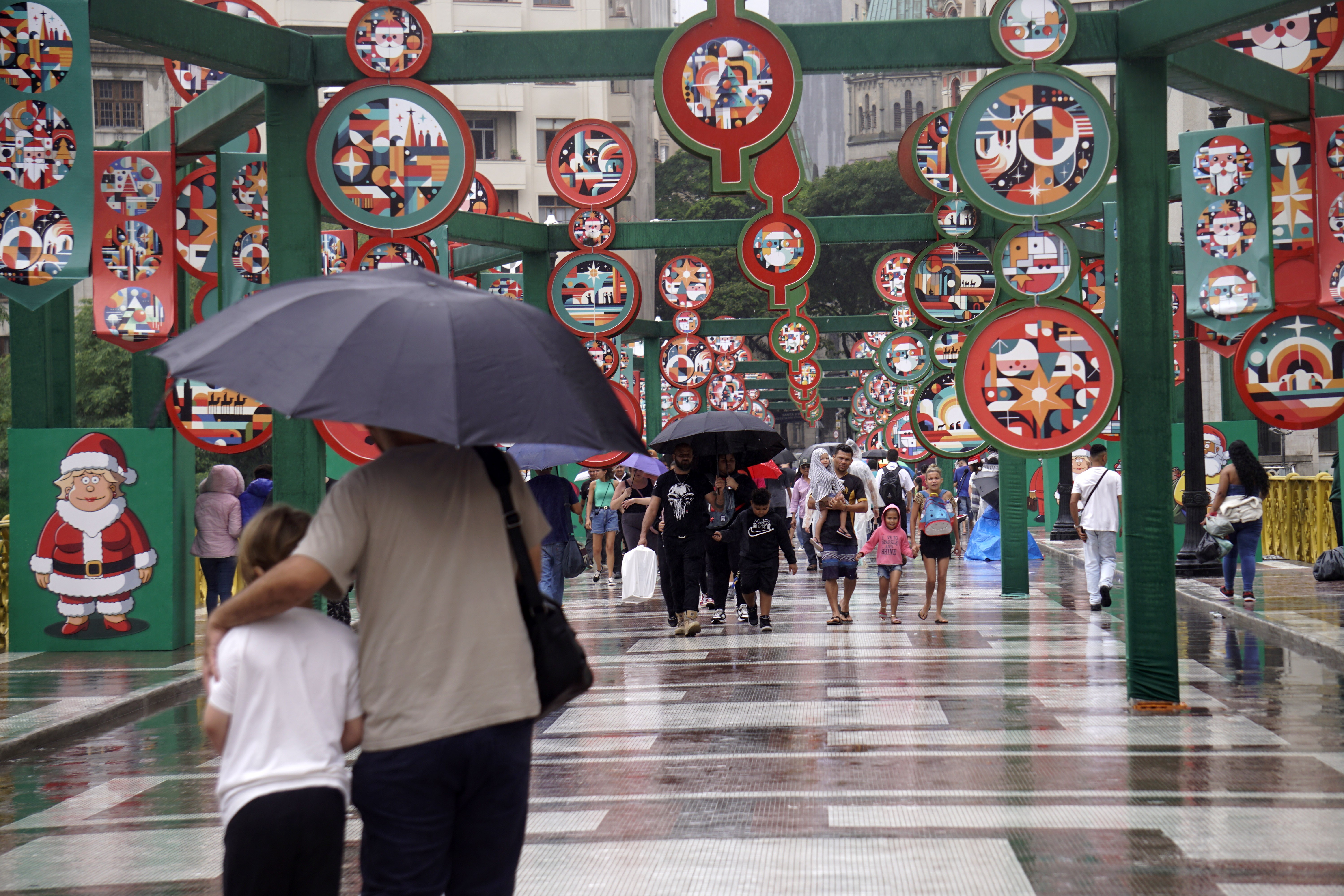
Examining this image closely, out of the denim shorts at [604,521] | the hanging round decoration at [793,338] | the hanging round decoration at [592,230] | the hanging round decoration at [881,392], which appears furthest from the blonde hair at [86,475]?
the hanging round decoration at [881,392]

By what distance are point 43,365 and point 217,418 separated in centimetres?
219

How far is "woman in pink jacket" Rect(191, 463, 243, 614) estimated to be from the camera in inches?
578

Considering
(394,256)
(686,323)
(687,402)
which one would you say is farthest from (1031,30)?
(687,402)

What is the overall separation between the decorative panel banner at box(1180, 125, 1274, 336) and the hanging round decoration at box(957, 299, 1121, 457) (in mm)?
2418

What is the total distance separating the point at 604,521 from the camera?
24422 millimetres

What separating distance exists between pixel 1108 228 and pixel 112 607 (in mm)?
11100

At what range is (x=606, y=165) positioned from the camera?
679 inches

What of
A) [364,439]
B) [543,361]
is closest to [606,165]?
[364,439]

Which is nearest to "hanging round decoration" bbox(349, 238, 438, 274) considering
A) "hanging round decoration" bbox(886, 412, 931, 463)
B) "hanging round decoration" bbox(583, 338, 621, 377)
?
"hanging round decoration" bbox(583, 338, 621, 377)

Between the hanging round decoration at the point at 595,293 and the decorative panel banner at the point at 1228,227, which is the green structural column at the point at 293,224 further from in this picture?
the hanging round decoration at the point at 595,293

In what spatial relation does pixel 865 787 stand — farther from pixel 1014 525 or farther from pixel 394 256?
pixel 1014 525

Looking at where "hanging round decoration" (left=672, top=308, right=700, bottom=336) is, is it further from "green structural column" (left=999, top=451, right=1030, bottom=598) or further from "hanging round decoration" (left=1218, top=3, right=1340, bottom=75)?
"hanging round decoration" (left=1218, top=3, right=1340, bottom=75)

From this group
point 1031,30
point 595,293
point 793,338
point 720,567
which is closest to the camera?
point 1031,30

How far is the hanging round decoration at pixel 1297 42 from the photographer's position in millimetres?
11125
